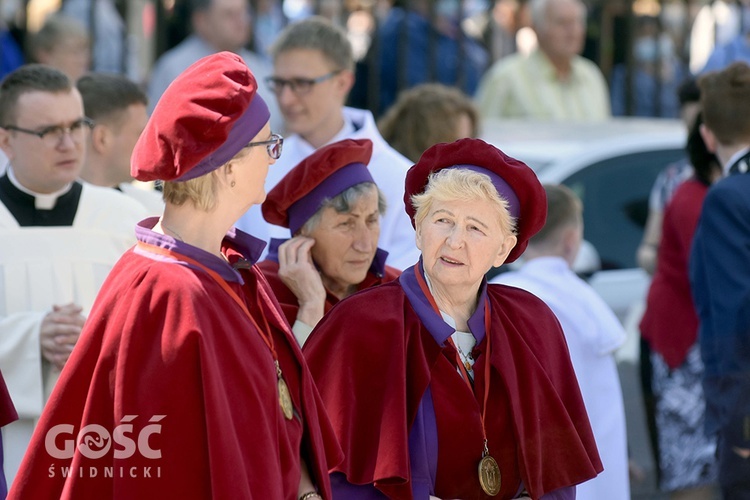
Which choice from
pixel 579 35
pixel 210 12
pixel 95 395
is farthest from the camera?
pixel 579 35

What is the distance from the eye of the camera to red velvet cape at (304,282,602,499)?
3.55 meters

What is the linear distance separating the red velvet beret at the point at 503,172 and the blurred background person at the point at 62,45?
15.2ft

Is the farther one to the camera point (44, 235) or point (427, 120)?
point (427, 120)

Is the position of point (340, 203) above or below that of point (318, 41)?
below

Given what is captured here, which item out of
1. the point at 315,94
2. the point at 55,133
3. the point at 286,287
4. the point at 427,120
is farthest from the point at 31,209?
the point at 427,120

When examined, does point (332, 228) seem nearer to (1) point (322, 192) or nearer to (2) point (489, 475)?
(1) point (322, 192)

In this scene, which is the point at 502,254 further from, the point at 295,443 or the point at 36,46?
the point at 36,46

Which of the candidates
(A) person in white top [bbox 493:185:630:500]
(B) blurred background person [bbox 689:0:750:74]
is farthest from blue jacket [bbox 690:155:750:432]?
(B) blurred background person [bbox 689:0:750:74]

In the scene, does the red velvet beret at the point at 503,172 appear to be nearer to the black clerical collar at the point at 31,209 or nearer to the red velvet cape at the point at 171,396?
the red velvet cape at the point at 171,396

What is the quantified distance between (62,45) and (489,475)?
17.0ft

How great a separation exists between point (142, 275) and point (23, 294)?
1752 millimetres

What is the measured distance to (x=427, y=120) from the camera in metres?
6.18

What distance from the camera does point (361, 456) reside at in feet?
11.8

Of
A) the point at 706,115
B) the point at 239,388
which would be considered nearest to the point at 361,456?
the point at 239,388
